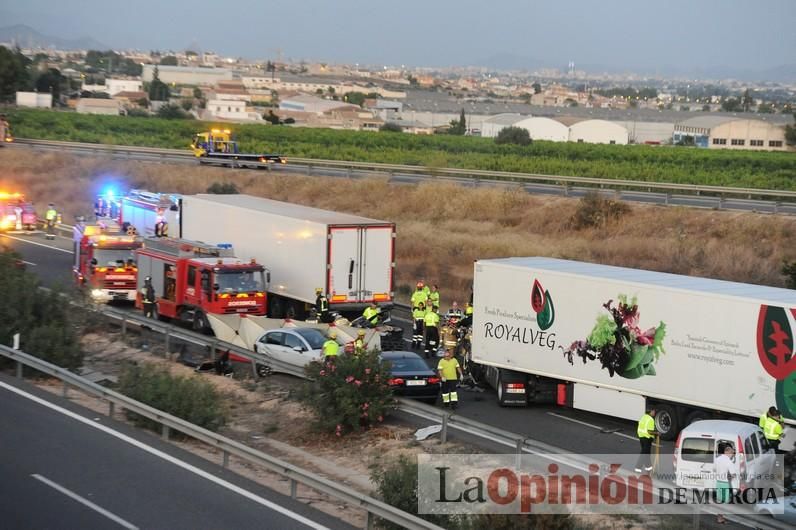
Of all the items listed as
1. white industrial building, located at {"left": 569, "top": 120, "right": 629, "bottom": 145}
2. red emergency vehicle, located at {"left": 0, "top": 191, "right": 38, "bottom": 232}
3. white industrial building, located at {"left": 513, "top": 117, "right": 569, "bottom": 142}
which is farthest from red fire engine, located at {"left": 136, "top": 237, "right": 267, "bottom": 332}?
white industrial building, located at {"left": 513, "top": 117, "right": 569, "bottom": 142}

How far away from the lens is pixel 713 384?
1873 centimetres

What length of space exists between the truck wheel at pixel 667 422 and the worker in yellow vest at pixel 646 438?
190cm

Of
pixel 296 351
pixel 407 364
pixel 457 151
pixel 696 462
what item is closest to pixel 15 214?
pixel 296 351

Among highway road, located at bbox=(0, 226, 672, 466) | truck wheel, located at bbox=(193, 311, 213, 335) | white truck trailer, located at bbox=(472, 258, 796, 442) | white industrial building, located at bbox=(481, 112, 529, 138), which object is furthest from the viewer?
white industrial building, located at bbox=(481, 112, 529, 138)

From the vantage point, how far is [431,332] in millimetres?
27234

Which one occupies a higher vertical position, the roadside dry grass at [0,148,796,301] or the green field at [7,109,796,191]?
the green field at [7,109,796,191]

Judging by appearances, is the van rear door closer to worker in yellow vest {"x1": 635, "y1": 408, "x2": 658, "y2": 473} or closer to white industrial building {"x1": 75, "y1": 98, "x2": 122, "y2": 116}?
worker in yellow vest {"x1": 635, "y1": 408, "x2": 658, "y2": 473}

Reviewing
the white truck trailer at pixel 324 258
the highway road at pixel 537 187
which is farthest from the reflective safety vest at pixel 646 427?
the highway road at pixel 537 187

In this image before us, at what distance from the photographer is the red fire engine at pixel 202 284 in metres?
29.4

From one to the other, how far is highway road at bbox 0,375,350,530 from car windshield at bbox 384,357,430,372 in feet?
18.9

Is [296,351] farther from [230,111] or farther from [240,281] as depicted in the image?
[230,111]

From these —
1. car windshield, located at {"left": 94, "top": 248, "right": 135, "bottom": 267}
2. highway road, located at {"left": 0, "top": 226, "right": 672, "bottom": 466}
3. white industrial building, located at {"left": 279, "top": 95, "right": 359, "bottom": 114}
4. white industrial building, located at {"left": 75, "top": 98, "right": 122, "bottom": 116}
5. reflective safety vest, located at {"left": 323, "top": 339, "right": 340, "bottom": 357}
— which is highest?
white industrial building, located at {"left": 279, "top": 95, "right": 359, "bottom": 114}

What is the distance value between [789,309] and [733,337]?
1092mm

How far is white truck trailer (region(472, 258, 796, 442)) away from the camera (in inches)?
715
